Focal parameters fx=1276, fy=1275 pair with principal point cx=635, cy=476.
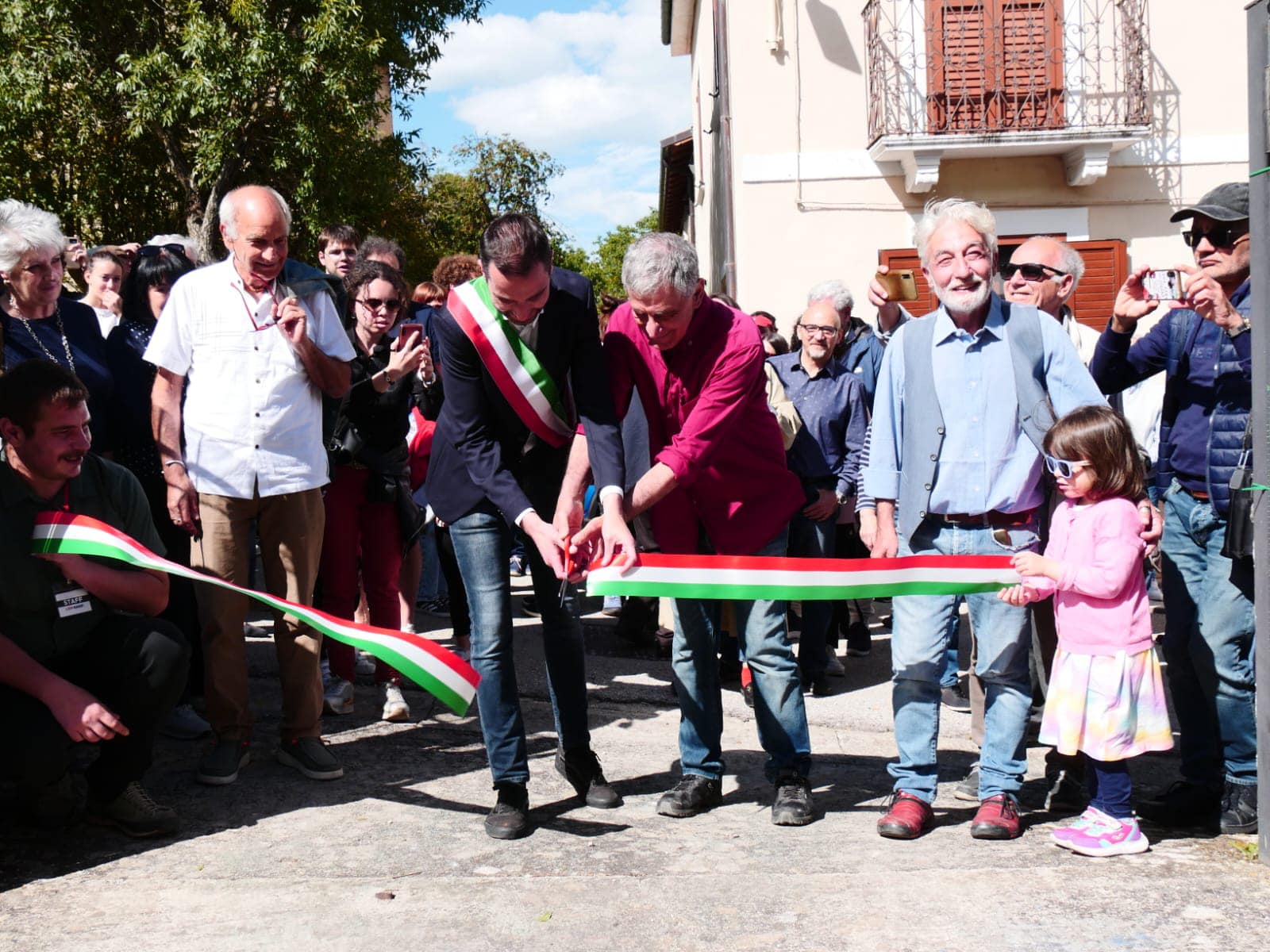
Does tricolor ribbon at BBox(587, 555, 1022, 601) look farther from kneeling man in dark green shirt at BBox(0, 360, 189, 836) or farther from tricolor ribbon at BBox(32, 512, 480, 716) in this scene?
kneeling man in dark green shirt at BBox(0, 360, 189, 836)

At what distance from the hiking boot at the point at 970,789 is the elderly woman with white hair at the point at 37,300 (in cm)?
369

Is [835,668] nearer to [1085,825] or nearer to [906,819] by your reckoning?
[906,819]

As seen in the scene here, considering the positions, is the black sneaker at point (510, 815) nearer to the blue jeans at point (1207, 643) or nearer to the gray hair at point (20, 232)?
the blue jeans at point (1207, 643)

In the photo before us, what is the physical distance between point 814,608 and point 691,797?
2.23 metres

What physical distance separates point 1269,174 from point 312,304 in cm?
332

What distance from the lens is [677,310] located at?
4.22 m

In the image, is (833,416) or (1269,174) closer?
(1269,174)

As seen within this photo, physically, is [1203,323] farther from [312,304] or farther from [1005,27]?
[1005,27]

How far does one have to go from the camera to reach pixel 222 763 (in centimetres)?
481

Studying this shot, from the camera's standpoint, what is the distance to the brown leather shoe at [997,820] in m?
4.18

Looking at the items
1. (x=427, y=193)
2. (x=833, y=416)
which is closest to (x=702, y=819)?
(x=833, y=416)

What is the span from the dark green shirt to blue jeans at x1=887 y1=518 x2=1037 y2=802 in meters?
2.74

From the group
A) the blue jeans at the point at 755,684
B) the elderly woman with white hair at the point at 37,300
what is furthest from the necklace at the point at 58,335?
the blue jeans at the point at 755,684

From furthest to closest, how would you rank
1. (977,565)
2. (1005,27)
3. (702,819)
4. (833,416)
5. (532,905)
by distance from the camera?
(1005,27), (833,416), (702,819), (977,565), (532,905)
